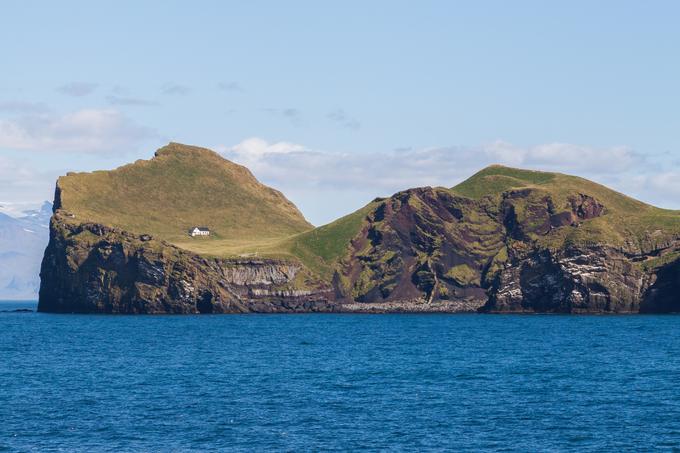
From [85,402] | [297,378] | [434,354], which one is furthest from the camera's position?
[434,354]

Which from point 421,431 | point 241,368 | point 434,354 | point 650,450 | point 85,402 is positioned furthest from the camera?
point 434,354

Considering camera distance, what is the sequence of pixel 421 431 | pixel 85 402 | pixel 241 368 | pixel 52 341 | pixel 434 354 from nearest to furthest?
1. pixel 421 431
2. pixel 85 402
3. pixel 241 368
4. pixel 434 354
5. pixel 52 341

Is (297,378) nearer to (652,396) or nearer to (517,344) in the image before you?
(652,396)

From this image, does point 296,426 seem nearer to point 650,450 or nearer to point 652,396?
point 650,450

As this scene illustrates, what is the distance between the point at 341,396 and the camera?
100 meters

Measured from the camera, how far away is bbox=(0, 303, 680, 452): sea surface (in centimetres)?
7700

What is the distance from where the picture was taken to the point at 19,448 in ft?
239

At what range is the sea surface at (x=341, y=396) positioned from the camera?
77.0m

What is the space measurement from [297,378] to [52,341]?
7294 centimetres

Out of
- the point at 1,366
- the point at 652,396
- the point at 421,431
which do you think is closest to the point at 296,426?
the point at 421,431

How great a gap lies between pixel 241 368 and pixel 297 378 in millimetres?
13628

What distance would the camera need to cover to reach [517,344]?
16262 cm

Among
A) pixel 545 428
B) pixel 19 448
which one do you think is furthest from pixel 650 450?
pixel 19 448

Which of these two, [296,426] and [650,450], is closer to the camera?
[650,450]
